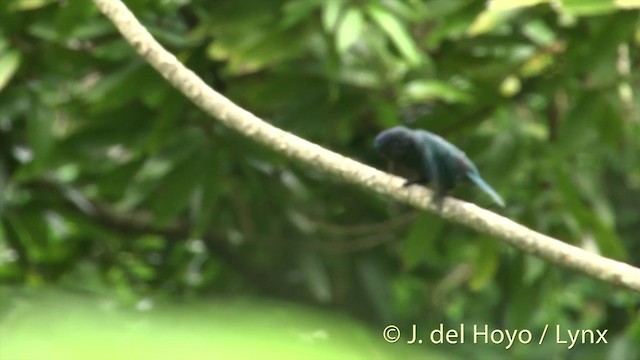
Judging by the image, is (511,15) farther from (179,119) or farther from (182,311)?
(182,311)

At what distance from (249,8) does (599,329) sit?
1.17 metres

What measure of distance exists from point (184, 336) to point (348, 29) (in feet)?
4.99

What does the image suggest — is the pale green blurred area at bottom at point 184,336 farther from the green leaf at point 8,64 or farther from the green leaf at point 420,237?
the green leaf at point 420,237

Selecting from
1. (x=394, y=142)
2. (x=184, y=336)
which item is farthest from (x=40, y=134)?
(x=184, y=336)

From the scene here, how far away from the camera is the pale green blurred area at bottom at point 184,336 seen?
0.78ft

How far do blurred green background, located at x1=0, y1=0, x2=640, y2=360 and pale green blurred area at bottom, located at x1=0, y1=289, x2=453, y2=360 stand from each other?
1.26 meters

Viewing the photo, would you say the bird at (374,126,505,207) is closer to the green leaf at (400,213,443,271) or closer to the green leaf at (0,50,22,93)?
the green leaf at (400,213,443,271)

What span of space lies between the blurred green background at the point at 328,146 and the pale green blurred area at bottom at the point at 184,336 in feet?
4.12

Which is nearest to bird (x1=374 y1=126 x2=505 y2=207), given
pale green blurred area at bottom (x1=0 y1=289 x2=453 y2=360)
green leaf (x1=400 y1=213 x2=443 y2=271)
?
green leaf (x1=400 y1=213 x2=443 y2=271)

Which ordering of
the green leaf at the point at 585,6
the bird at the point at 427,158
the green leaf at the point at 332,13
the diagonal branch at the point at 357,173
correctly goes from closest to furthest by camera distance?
the diagonal branch at the point at 357,173 < the bird at the point at 427,158 < the green leaf at the point at 585,6 < the green leaf at the point at 332,13

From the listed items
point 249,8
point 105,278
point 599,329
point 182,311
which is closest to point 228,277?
point 105,278

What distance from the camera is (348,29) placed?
1.73 m

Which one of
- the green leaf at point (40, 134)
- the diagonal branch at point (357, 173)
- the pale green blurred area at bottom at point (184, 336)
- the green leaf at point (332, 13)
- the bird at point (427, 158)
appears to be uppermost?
the green leaf at point (332, 13)

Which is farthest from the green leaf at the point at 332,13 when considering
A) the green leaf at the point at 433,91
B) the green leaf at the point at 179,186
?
the green leaf at the point at 179,186
